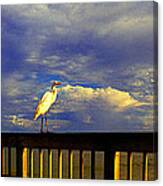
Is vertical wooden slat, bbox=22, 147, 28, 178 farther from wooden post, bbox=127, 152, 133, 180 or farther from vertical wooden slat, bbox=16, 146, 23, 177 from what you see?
wooden post, bbox=127, 152, 133, 180

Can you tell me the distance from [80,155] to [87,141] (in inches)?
2.6

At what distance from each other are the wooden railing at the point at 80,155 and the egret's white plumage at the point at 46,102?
10 cm

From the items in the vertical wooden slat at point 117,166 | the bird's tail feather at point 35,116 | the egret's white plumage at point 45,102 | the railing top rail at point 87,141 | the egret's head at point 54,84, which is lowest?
the vertical wooden slat at point 117,166

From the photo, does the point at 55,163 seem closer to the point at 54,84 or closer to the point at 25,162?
the point at 25,162

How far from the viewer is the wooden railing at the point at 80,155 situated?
2816 millimetres

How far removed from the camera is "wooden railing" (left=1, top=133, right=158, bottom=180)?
2.82 metres

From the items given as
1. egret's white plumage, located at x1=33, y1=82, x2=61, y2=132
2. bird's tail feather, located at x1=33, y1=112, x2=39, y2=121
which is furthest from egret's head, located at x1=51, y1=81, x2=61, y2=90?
bird's tail feather, located at x1=33, y1=112, x2=39, y2=121

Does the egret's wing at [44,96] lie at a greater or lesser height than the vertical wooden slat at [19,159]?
greater

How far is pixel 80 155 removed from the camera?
287 cm

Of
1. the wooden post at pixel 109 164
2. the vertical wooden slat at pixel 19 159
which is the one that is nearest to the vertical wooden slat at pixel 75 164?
the wooden post at pixel 109 164

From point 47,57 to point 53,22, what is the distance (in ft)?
0.50

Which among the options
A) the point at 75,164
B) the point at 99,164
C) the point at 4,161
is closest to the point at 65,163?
the point at 75,164

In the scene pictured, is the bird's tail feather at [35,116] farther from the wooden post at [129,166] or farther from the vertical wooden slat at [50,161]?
the wooden post at [129,166]

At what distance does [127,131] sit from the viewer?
2.82 m
